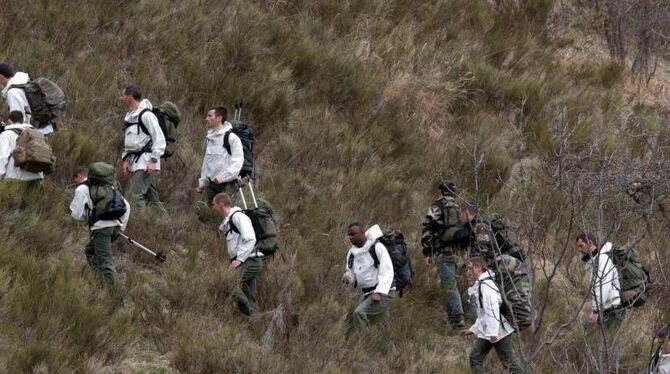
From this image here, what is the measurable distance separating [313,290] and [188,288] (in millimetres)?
1714

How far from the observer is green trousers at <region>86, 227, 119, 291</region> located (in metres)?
9.88

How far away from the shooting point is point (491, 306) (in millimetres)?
10062

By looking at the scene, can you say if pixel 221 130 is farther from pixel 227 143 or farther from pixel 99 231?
pixel 99 231

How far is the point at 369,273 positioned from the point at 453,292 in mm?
1518

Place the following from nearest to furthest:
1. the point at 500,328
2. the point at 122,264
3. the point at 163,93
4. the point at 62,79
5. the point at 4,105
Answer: the point at 500,328
the point at 122,264
the point at 4,105
the point at 62,79
the point at 163,93

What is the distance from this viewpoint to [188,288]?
1041 centimetres

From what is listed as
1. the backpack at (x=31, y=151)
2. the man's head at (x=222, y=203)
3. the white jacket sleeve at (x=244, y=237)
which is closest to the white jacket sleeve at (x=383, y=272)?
the white jacket sleeve at (x=244, y=237)

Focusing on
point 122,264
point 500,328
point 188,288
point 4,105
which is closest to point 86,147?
point 4,105

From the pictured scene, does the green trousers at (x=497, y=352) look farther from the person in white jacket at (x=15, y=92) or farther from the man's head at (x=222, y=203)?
the person in white jacket at (x=15, y=92)

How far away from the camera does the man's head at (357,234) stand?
1074 cm

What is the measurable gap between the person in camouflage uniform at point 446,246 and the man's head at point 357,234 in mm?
1202

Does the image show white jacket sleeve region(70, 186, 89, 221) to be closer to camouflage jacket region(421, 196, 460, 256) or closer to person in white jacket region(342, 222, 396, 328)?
person in white jacket region(342, 222, 396, 328)

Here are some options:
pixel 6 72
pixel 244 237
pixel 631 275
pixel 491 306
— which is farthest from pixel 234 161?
pixel 631 275

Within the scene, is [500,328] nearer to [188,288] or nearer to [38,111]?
[188,288]
